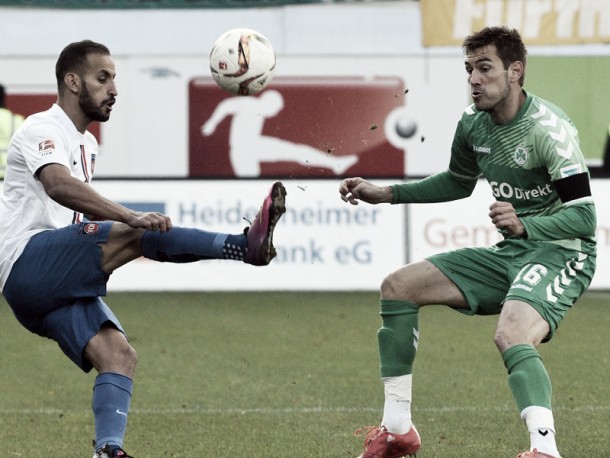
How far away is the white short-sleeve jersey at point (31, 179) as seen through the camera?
588 centimetres

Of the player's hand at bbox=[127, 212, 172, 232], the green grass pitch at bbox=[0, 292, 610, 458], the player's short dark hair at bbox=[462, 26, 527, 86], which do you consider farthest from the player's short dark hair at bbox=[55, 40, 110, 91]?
the green grass pitch at bbox=[0, 292, 610, 458]

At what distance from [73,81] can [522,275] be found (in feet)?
7.16

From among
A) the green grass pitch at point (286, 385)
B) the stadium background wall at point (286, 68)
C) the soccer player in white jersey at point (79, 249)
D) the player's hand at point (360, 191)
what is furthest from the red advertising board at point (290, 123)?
the soccer player in white jersey at point (79, 249)

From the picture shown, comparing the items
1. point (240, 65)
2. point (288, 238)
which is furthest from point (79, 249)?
point (288, 238)

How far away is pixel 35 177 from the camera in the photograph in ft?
19.4

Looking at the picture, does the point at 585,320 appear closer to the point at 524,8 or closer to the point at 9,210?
the point at 9,210

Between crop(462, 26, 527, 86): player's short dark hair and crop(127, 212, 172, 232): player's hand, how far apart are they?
164cm

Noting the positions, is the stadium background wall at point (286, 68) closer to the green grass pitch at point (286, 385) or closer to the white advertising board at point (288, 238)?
the white advertising board at point (288, 238)

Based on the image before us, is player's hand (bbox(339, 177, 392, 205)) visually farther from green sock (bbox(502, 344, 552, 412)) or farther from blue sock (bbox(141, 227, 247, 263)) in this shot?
green sock (bbox(502, 344, 552, 412))

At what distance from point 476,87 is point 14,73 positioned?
15769 millimetres

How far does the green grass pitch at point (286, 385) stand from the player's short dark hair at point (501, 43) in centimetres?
197

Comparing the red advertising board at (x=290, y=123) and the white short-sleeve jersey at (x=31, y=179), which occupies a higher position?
the white short-sleeve jersey at (x=31, y=179)

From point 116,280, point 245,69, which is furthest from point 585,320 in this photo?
point 245,69

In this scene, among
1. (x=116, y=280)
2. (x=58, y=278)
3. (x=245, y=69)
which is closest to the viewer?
(x=58, y=278)
